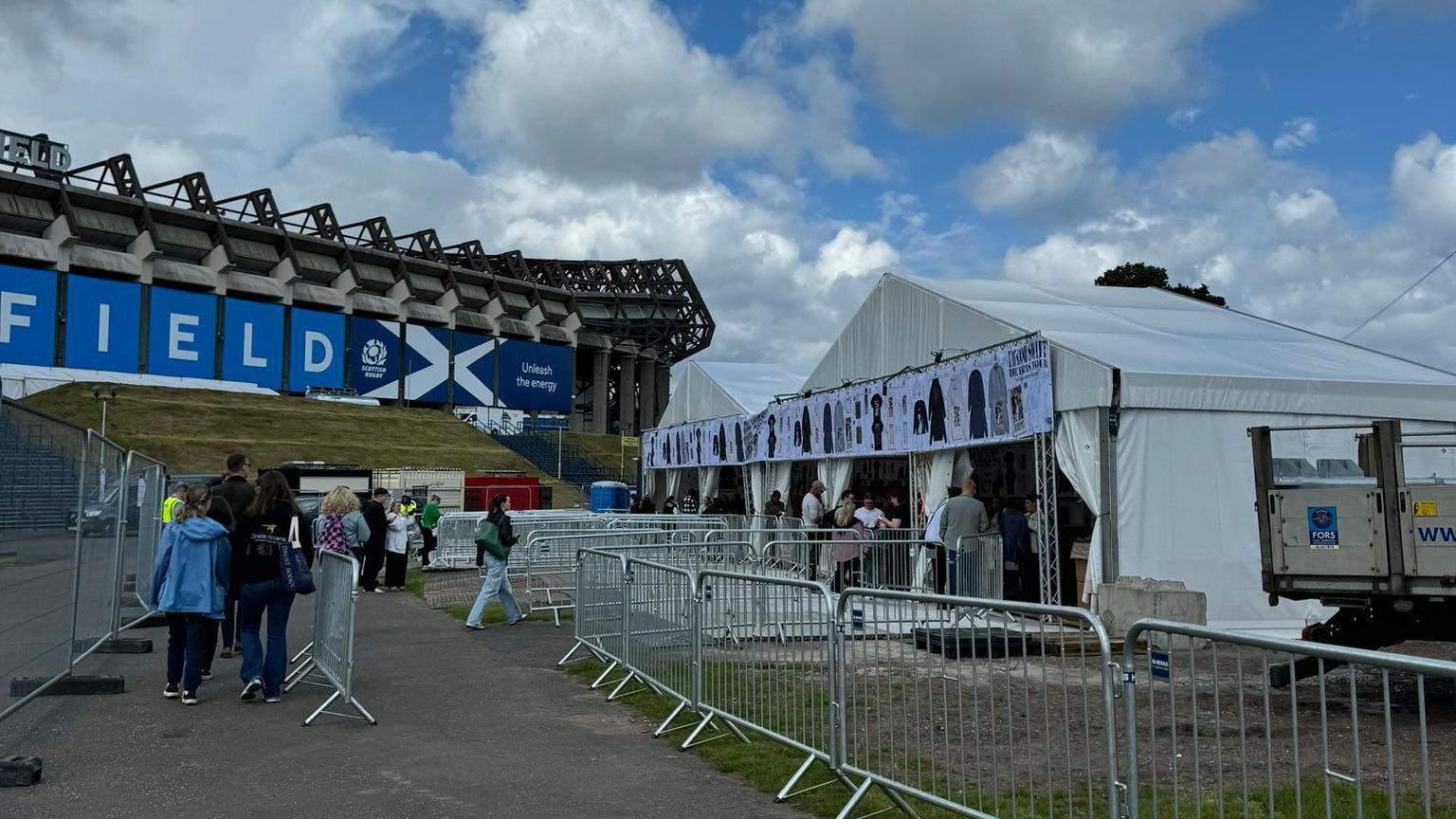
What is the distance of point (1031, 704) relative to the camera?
17.0ft

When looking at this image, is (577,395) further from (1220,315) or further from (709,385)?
(1220,315)

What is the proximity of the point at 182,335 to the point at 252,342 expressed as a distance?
13.0ft

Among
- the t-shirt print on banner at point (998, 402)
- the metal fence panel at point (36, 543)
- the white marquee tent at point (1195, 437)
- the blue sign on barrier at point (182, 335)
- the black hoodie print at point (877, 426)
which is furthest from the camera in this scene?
the blue sign on barrier at point (182, 335)

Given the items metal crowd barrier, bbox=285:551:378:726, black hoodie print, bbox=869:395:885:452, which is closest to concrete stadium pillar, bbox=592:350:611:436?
black hoodie print, bbox=869:395:885:452

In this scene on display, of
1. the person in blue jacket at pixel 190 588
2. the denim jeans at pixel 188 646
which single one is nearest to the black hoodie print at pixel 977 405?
the person in blue jacket at pixel 190 588

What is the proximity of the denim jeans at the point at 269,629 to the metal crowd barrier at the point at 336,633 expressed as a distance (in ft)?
1.13

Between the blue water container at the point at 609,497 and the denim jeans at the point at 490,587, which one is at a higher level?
the blue water container at the point at 609,497

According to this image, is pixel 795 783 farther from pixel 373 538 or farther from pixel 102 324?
pixel 102 324

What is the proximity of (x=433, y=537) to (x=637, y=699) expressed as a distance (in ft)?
56.7

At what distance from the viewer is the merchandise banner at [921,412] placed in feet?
48.4

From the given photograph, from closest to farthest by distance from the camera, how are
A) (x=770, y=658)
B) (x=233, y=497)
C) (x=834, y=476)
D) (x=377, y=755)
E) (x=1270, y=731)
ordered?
(x=1270, y=731), (x=770, y=658), (x=377, y=755), (x=233, y=497), (x=834, y=476)

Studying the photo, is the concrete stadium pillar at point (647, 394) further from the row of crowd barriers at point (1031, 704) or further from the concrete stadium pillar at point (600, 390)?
the row of crowd barriers at point (1031, 704)

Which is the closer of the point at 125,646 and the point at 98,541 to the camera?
the point at 98,541

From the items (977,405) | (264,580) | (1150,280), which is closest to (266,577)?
(264,580)
